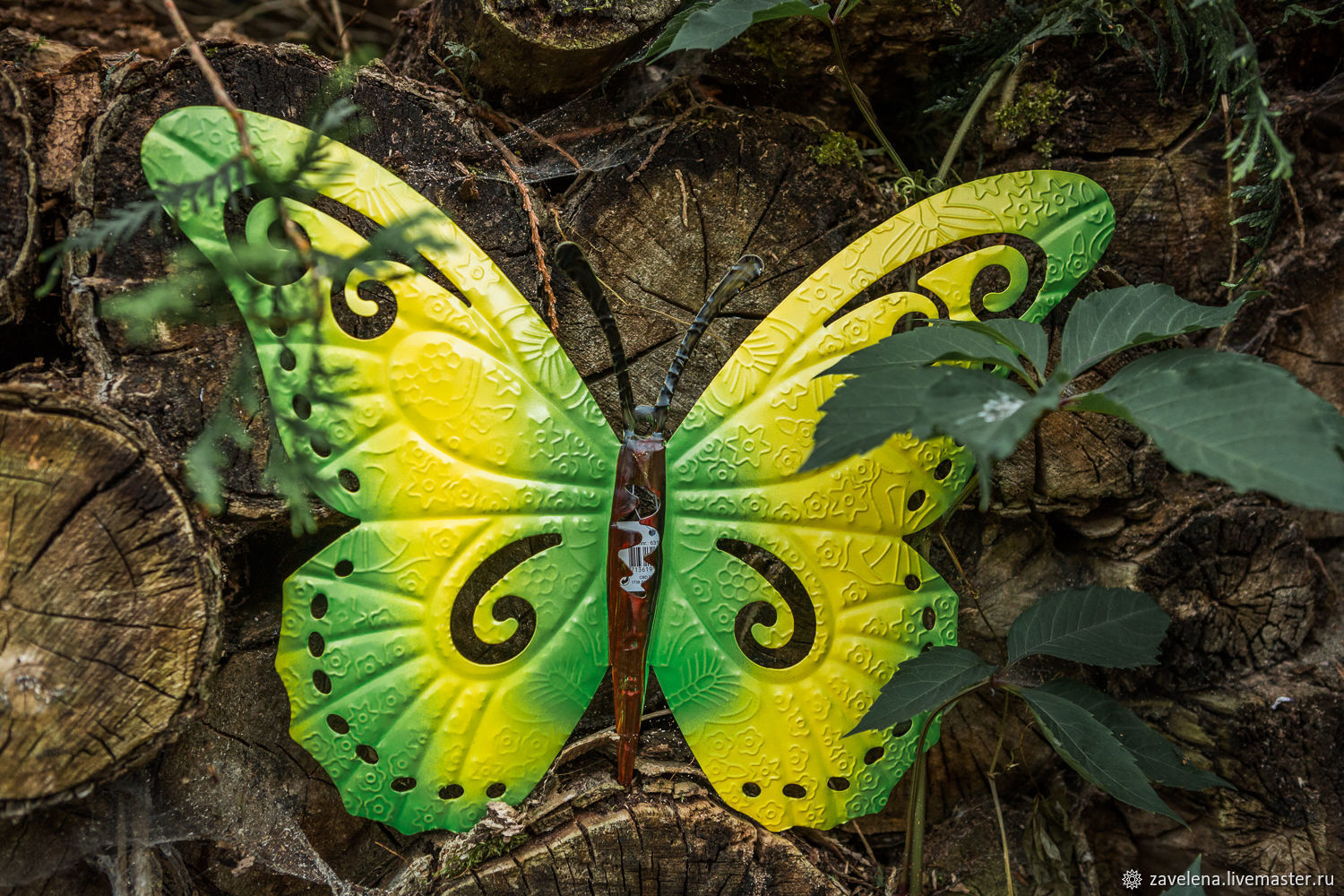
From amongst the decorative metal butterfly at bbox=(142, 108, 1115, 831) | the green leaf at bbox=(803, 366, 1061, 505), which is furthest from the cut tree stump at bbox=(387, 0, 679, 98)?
the green leaf at bbox=(803, 366, 1061, 505)

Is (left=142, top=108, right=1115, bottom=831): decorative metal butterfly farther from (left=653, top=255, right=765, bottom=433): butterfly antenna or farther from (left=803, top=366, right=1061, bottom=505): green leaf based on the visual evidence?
(left=803, top=366, right=1061, bottom=505): green leaf

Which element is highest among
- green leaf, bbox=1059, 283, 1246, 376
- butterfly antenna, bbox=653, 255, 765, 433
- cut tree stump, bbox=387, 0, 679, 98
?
cut tree stump, bbox=387, 0, 679, 98

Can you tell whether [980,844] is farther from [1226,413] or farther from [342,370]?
[342,370]

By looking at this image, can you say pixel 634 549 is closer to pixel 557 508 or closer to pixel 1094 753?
pixel 557 508

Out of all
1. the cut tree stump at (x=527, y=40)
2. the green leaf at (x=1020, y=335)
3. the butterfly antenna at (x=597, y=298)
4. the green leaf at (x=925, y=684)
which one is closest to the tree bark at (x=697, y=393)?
the cut tree stump at (x=527, y=40)

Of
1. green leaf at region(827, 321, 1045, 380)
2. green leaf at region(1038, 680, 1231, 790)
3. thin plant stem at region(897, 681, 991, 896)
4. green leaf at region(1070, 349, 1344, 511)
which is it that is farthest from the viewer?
thin plant stem at region(897, 681, 991, 896)

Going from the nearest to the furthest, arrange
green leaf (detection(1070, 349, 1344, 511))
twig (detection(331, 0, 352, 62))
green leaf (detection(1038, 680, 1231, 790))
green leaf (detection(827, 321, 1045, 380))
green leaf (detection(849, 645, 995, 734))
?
green leaf (detection(1070, 349, 1344, 511))
green leaf (detection(827, 321, 1045, 380))
green leaf (detection(849, 645, 995, 734))
green leaf (detection(1038, 680, 1231, 790))
twig (detection(331, 0, 352, 62))

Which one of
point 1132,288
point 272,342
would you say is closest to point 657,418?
point 272,342
